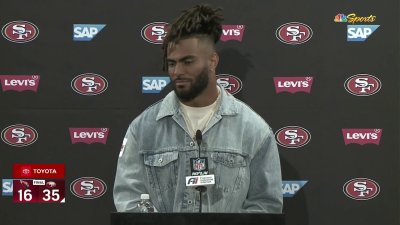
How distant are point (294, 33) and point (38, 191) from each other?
1632mm

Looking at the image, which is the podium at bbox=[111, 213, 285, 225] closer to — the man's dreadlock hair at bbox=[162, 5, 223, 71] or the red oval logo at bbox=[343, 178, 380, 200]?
the man's dreadlock hair at bbox=[162, 5, 223, 71]

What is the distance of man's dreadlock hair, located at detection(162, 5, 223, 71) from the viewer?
2131 mm

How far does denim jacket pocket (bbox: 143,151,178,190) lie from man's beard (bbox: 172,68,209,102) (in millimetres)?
246

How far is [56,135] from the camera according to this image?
9.02 feet

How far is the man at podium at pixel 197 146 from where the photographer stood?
2.14 meters

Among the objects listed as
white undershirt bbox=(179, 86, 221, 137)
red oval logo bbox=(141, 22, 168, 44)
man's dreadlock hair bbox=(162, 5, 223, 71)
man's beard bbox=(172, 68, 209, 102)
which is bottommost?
white undershirt bbox=(179, 86, 221, 137)

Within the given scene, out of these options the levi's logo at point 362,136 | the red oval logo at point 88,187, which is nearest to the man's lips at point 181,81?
the red oval logo at point 88,187

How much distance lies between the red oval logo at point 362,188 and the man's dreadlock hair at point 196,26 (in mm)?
1119

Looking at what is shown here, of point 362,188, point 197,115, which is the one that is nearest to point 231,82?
point 197,115

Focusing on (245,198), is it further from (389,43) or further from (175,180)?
(389,43)

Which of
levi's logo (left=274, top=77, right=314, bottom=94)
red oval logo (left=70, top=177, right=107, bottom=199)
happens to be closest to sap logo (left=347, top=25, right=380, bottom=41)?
levi's logo (left=274, top=77, right=314, bottom=94)

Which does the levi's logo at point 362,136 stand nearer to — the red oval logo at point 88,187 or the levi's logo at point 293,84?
the levi's logo at point 293,84

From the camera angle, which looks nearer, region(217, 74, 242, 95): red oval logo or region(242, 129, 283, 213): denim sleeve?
region(242, 129, 283, 213): denim sleeve

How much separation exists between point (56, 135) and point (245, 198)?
115 centimetres
